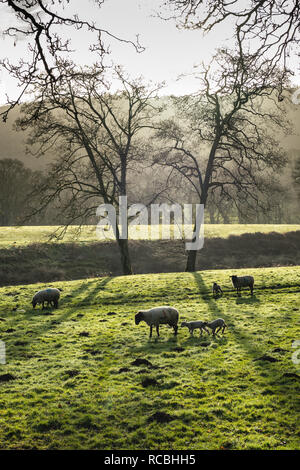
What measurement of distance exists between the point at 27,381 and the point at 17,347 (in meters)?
3.33

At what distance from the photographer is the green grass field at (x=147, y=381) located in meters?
7.85

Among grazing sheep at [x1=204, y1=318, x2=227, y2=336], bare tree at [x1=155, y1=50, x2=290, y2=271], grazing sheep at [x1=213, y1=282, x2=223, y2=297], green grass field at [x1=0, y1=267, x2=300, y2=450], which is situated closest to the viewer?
green grass field at [x1=0, y1=267, x2=300, y2=450]

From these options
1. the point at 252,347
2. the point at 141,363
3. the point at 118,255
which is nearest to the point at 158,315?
the point at 141,363

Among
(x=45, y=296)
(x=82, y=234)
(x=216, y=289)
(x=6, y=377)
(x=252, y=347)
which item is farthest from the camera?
(x=82, y=234)

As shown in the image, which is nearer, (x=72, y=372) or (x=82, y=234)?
(x=72, y=372)

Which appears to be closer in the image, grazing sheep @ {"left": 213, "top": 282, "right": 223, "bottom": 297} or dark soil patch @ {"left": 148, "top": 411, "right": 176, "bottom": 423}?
dark soil patch @ {"left": 148, "top": 411, "right": 176, "bottom": 423}

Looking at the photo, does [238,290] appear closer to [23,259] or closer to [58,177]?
[58,177]

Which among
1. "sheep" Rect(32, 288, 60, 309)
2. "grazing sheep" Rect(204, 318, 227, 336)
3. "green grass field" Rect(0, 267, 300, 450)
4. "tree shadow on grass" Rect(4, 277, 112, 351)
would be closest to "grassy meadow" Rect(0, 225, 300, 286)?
"tree shadow on grass" Rect(4, 277, 112, 351)

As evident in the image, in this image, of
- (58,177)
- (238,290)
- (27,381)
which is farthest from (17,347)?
(58,177)

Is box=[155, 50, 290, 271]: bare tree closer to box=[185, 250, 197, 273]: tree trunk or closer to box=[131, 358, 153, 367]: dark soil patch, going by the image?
box=[185, 250, 197, 273]: tree trunk

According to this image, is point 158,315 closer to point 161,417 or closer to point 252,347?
point 252,347

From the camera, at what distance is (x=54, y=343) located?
1413 cm

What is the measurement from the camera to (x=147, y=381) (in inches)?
409

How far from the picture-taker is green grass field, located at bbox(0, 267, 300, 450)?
7852 mm
